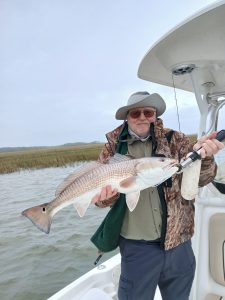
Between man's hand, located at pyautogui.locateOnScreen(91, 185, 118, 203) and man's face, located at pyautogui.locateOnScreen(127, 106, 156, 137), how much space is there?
0.53 m

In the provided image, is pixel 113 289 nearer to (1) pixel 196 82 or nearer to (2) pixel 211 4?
(1) pixel 196 82

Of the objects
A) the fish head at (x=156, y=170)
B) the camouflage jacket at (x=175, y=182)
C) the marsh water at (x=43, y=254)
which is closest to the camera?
the fish head at (x=156, y=170)

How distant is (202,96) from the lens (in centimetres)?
378

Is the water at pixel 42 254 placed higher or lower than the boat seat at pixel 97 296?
lower

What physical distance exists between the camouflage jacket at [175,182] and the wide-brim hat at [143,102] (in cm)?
11

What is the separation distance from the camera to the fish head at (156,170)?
2.54 m

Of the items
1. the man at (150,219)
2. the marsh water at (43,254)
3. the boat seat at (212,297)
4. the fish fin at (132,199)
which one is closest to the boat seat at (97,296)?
the man at (150,219)

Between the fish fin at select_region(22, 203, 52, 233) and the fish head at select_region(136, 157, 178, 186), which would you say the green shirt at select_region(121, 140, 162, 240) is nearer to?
the fish head at select_region(136, 157, 178, 186)

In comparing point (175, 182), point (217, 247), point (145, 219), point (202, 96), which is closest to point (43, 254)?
point (217, 247)

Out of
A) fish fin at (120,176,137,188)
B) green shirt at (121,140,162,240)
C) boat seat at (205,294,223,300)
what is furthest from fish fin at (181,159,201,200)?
boat seat at (205,294,223,300)

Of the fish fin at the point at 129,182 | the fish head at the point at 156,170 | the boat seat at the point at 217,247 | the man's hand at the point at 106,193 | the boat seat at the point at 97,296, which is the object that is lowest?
the boat seat at the point at 97,296

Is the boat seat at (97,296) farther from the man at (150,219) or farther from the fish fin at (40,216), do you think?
the fish fin at (40,216)

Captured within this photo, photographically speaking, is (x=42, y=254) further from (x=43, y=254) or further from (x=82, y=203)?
(x=82, y=203)

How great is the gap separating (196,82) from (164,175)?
4.47 feet
